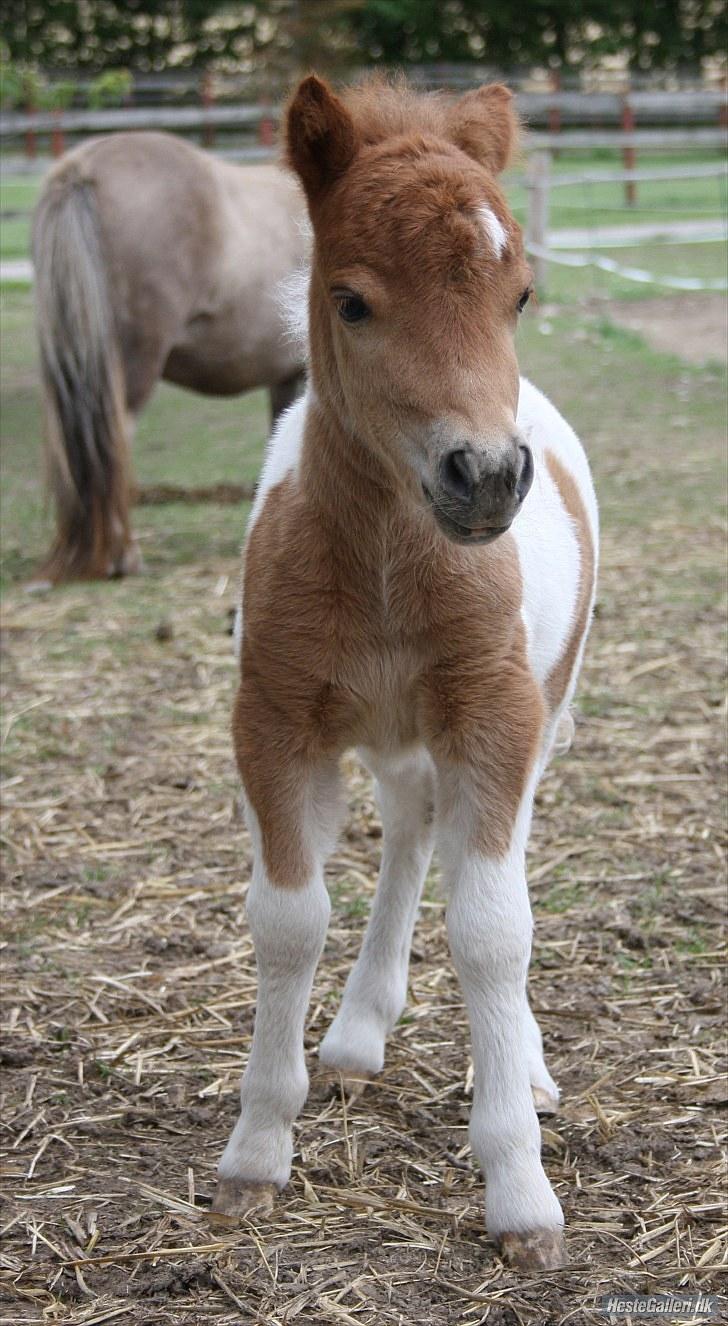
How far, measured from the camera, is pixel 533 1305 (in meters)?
2.26

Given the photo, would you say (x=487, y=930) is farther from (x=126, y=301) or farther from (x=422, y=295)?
(x=126, y=301)

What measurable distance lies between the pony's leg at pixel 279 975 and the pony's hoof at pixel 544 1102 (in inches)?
19.8

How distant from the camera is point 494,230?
2174 mm

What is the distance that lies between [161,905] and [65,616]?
278cm

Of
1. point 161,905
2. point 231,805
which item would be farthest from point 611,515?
point 161,905

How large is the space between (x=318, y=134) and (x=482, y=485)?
2.35 ft

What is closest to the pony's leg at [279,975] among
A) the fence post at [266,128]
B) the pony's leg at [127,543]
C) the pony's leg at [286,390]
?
the pony's leg at [127,543]

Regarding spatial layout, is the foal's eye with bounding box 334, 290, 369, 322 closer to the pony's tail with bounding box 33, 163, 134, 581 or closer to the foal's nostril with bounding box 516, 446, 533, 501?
the foal's nostril with bounding box 516, 446, 533, 501

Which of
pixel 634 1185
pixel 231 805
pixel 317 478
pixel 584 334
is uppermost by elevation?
pixel 317 478

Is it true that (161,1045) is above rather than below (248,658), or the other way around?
below

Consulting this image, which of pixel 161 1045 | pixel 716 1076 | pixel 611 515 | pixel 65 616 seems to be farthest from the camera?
pixel 611 515

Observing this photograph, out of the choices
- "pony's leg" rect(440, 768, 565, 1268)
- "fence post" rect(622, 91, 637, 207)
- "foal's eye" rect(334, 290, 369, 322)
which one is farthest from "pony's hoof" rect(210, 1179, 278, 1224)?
"fence post" rect(622, 91, 637, 207)

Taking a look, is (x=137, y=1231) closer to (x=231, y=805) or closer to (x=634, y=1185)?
(x=634, y=1185)

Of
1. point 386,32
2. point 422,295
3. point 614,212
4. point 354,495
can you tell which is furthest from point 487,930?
point 386,32
